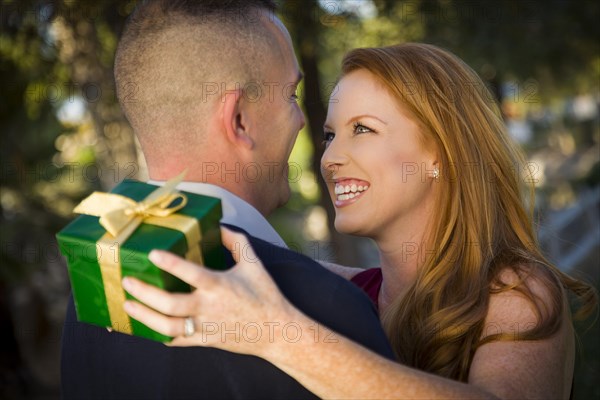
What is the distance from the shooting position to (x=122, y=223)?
2.03m

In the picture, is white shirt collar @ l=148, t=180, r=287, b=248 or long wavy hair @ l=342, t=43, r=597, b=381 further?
long wavy hair @ l=342, t=43, r=597, b=381

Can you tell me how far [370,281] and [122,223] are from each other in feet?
7.36

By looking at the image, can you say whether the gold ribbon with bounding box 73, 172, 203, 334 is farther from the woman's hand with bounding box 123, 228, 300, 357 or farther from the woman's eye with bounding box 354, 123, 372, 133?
the woman's eye with bounding box 354, 123, 372, 133

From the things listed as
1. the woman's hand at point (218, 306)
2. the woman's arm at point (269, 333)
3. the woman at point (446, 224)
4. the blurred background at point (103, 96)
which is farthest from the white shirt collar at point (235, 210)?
the blurred background at point (103, 96)

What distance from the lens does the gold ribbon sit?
1.98 m

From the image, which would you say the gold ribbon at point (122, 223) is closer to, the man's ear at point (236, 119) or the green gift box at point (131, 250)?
the green gift box at point (131, 250)

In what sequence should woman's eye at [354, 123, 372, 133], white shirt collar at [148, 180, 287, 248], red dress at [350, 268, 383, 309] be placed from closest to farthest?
white shirt collar at [148, 180, 287, 248]
woman's eye at [354, 123, 372, 133]
red dress at [350, 268, 383, 309]

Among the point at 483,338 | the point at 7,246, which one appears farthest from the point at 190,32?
the point at 7,246

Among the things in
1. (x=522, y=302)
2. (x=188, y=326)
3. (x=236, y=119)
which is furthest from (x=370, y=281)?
(x=188, y=326)

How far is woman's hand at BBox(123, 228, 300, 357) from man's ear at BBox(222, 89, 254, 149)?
0.56 m

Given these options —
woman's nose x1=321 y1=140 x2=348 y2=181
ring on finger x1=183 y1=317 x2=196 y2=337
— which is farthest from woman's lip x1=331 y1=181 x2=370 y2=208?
ring on finger x1=183 y1=317 x2=196 y2=337

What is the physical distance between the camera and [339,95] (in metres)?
→ 3.68

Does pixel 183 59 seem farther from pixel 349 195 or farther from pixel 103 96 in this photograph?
pixel 103 96

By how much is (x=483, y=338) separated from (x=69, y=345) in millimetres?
1518
